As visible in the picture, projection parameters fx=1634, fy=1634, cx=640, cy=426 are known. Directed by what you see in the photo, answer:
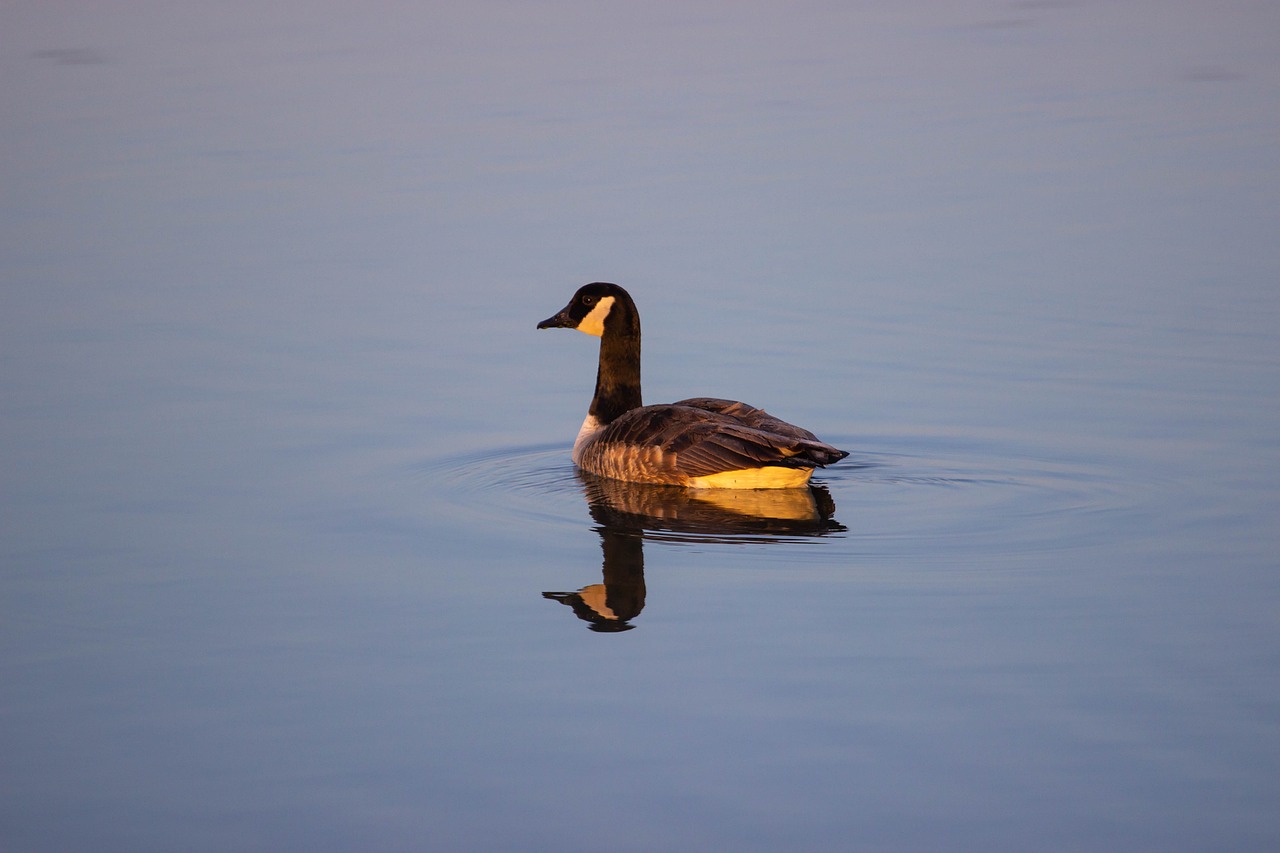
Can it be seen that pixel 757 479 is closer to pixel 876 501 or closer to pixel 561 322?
pixel 876 501

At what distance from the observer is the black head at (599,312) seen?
41.5 ft

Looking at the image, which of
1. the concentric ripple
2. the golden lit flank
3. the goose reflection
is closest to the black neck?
the concentric ripple

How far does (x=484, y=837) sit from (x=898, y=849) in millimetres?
1495

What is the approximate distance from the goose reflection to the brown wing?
0.24 metres

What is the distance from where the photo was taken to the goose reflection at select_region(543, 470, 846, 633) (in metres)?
8.56

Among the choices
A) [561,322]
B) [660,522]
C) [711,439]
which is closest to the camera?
[660,522]

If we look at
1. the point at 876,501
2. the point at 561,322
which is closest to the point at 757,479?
the point at 876,501

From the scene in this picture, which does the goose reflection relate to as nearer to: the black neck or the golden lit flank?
the golden lit flank

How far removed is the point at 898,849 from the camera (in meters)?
5.80

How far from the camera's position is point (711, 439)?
10984 millimetres

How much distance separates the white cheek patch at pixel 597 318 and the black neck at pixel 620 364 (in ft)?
0.24

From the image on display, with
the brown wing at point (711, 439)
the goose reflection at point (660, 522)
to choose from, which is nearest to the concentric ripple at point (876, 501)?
the goose reflection at point (660, 522)

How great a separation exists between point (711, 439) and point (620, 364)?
188 cm

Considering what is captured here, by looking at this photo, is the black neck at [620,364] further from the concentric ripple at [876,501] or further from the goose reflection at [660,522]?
the goose reflection at [660,522]
